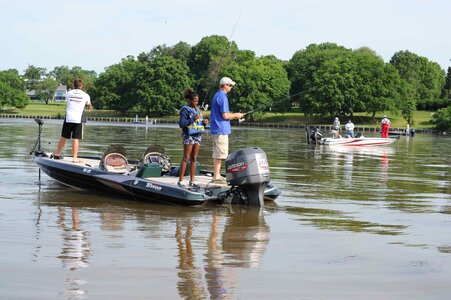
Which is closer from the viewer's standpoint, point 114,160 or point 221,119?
point 221,119

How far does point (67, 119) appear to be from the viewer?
1441 cm

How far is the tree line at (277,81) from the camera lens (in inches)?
4218

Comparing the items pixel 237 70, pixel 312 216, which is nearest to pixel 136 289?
pixel 312 216

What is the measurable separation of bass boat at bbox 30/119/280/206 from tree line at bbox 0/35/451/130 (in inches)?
3079

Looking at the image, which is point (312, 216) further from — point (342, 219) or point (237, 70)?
point (237, 70)

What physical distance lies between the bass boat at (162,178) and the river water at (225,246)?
0.23 m

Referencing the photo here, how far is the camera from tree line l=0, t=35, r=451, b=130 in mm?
107125

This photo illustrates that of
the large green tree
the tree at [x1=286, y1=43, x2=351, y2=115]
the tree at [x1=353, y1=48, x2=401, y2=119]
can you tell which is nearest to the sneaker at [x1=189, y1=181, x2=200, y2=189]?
the tree at [x1=286, y1=43, x2=351, y2=115]

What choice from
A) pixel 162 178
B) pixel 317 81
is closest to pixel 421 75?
pixel 317 81

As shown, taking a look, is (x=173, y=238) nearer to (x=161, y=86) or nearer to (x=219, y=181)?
(x=219, y=181)

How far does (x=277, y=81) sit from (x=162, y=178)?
109 meters

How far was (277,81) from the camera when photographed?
398 ft

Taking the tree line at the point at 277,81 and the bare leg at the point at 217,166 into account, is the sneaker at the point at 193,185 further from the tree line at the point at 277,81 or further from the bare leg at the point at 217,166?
the tree line at the point at 277,81

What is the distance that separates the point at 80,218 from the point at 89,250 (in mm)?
2552
